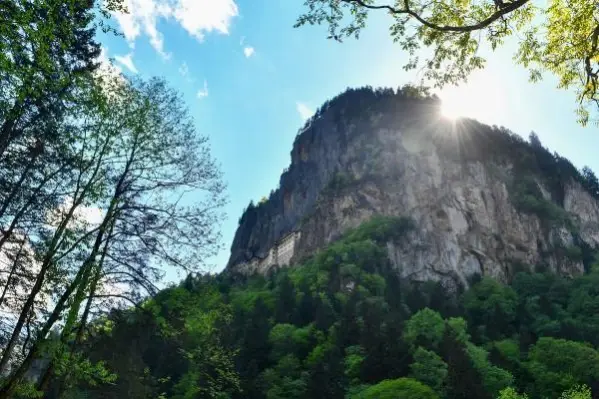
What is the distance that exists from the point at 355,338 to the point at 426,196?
62.1 meters

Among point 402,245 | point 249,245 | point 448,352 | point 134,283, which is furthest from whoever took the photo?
point 249,245

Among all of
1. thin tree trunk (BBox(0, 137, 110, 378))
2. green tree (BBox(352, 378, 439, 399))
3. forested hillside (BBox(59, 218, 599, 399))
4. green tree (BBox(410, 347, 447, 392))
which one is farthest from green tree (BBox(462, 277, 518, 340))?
thin tree trunk (BBox(0, 137, 110, 378))

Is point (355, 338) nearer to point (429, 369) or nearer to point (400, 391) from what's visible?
point (429, 369)

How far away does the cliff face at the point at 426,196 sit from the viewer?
104 meters

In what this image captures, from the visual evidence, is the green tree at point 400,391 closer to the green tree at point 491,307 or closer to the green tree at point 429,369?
the green tree at point 429,369

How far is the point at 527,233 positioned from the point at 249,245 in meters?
72.7

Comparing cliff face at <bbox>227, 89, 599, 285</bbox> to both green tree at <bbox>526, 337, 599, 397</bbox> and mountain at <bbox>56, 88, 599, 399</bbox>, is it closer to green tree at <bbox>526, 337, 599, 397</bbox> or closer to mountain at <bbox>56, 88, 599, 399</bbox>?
mountain at <bbox>56, 88, 599, 399</bbox>

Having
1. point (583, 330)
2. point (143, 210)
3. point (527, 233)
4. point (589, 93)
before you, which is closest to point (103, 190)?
point (143, 210)

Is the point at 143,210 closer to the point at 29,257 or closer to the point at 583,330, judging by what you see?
the point at 29,257

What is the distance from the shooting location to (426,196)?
11219 centimetres

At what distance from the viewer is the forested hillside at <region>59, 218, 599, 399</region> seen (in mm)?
14234

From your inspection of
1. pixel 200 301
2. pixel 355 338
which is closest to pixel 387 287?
pixel 355 338

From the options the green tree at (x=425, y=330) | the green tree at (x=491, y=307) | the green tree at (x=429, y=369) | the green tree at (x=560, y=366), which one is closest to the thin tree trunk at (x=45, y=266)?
the green tree at (x=429, y=369)

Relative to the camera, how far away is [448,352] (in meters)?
50.2
